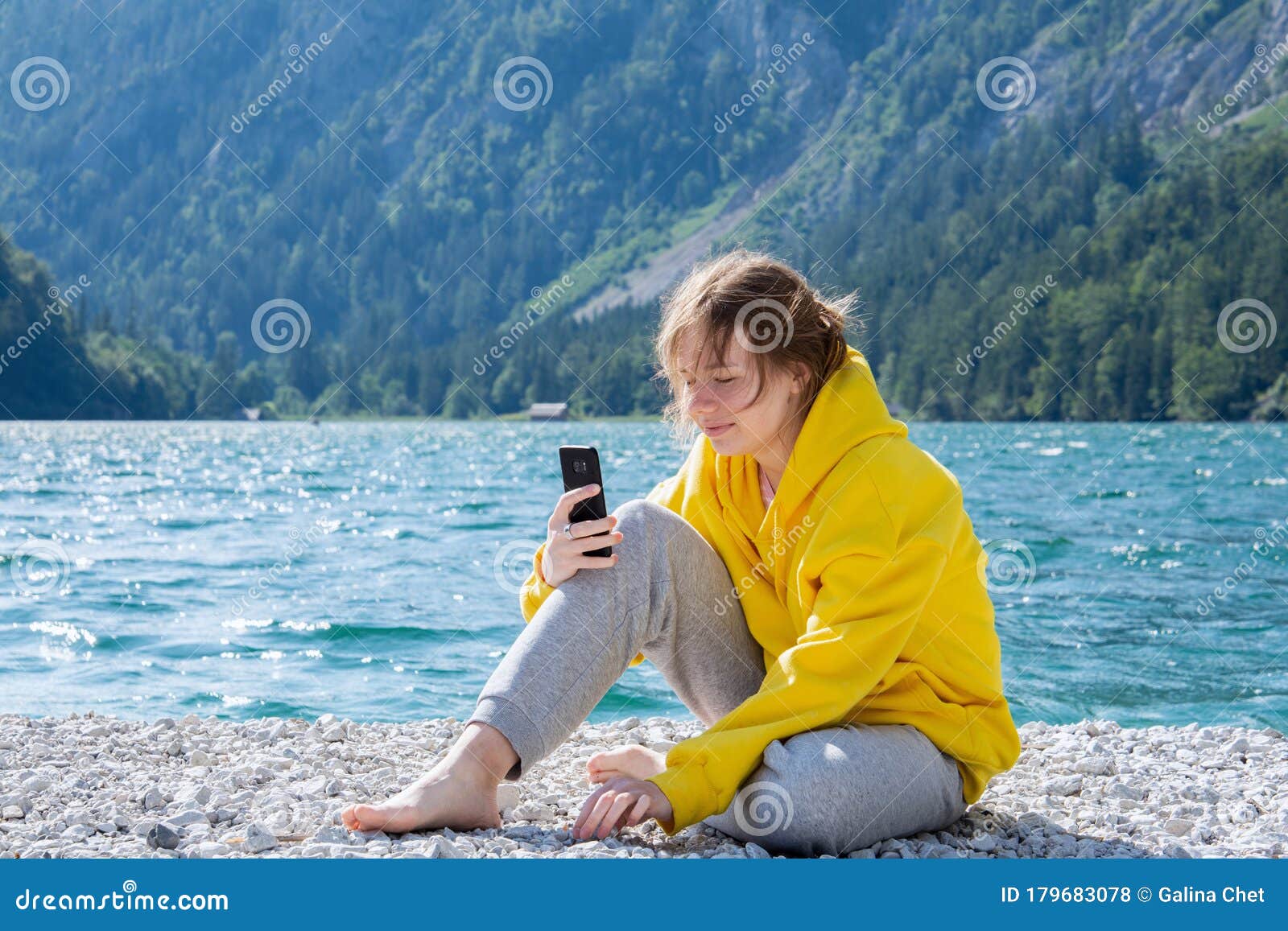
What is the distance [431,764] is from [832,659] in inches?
80.8

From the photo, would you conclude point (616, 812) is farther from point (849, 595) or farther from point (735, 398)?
point (735, 398)

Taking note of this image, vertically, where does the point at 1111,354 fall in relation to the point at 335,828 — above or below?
above

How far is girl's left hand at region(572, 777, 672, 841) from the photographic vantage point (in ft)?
10.2

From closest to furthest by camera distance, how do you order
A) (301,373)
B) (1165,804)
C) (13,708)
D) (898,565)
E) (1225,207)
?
(898,565)
(1165,804)
(13,708)
(1225,207)
(301,373)

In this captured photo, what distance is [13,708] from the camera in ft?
21.6

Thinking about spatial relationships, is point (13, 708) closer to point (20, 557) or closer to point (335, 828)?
point (335, 828)

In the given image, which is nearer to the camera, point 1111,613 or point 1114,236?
point 1111,613

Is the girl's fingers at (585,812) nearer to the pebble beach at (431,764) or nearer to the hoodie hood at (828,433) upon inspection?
the pebble beach at (431,764)

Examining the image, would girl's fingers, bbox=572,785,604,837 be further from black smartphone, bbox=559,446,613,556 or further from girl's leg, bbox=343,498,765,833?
black smartphone, bbox=559,446,613,556

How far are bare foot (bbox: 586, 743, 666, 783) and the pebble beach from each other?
0.16 metres

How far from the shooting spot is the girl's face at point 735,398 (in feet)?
10.9

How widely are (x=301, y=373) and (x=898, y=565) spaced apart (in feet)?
445

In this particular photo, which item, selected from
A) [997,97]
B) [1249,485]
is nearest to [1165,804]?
[1249,485]

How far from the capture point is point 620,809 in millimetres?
3119
